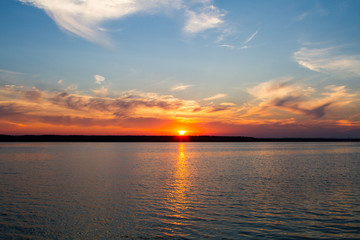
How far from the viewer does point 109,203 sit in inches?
952

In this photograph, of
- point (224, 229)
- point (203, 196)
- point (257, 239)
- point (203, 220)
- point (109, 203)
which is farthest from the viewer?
point (203, 196)

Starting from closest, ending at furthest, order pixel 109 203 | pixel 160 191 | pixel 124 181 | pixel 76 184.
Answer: pixel 109 203 < pixel 160 191 < pixel 76 184 < pixel 124 181

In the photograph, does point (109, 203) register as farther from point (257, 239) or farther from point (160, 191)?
point (257, 239)

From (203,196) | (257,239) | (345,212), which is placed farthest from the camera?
(203,196)

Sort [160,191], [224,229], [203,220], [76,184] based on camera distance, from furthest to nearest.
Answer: [76,184], [160,191], [203,220], [224,229]

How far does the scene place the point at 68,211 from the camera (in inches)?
842

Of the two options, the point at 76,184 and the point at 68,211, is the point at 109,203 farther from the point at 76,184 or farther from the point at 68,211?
the point at 76,184

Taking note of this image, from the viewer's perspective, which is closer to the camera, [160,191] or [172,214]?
[172,214]

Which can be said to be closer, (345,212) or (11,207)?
(345,212)

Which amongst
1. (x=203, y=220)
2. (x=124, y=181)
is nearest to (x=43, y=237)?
(x=203, y=220)

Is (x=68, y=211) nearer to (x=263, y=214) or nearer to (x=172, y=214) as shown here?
(x=172, y=214)

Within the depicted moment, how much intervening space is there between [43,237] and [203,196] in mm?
14506

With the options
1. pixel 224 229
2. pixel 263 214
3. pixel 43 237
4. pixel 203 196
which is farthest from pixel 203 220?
pixel 43 237

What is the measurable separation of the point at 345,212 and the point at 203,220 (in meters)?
10.3
